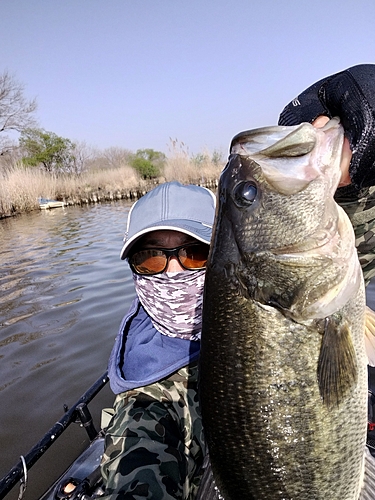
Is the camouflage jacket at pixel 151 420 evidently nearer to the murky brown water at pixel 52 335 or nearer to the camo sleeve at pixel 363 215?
the camo sleeve at pixel 363 215

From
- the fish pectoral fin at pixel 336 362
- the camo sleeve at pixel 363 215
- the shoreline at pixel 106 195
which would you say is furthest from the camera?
the shoreline at pixel 106 195

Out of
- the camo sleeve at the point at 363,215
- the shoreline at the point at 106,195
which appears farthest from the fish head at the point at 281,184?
the shoreline at the point at 106,195

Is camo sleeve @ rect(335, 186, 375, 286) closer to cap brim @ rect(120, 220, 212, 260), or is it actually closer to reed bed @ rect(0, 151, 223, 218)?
cap brim @ rect(120, 220, 212, 260)

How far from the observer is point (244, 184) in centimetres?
145

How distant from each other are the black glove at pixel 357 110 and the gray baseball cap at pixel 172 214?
0.91 meters

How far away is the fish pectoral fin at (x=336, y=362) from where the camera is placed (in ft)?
4.37

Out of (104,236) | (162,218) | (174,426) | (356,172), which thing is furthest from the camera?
(104,236)

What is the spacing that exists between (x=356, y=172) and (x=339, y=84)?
380mm

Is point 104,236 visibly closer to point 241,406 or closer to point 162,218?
point 162,218

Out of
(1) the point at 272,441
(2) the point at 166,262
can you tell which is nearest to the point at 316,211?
(1) the point at 272,441

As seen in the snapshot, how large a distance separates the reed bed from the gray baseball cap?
2311 cm

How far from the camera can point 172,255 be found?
2.39m

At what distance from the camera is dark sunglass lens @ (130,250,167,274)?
7.86ft

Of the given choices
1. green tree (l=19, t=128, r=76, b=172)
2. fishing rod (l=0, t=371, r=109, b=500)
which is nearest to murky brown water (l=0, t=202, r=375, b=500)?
fishing rod (l=0, t=371, r=109, b=500)
